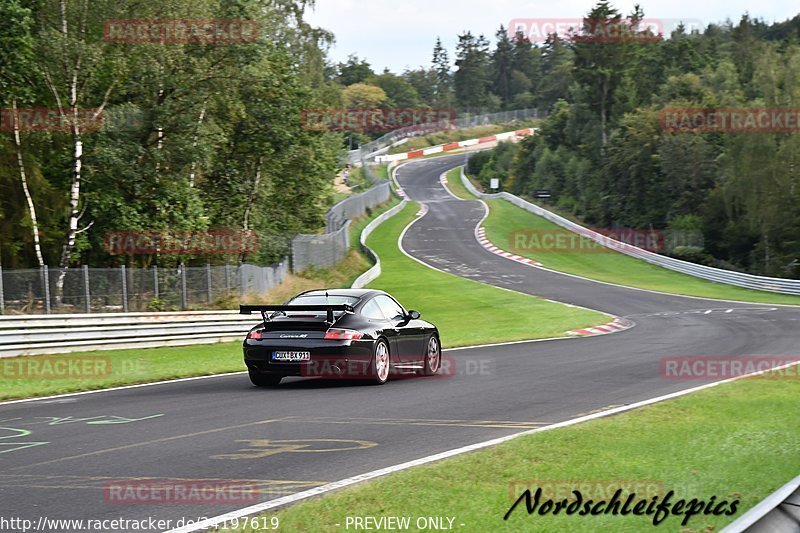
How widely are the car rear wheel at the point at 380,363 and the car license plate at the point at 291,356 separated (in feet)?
3.45

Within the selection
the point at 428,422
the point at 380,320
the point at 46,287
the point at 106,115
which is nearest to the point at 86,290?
the point at 46,287

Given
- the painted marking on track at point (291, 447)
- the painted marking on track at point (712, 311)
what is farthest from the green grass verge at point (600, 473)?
the painted marking on track at point (712, 311)

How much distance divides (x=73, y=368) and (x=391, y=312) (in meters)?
6.91

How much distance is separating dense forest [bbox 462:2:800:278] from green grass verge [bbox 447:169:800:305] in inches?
255

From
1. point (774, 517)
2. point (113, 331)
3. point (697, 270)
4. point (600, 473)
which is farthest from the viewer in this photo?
point (697, 270)

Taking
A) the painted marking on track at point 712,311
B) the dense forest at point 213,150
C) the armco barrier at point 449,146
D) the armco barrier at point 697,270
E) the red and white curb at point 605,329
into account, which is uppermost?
the armco barrier at point 449,146

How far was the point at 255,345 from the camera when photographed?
43.7 ft

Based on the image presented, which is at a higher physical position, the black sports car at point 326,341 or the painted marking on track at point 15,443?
the black sports car at point 326,341

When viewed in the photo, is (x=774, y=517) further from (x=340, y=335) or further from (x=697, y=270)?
(x=697, y=270)

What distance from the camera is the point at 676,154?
66688mm

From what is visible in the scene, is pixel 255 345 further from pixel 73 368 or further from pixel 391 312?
pixel 73 368

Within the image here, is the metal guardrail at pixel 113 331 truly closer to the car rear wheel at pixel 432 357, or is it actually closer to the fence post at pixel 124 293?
the fence post at pixel 124 293

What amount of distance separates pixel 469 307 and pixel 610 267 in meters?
18.4

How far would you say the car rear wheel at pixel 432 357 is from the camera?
1532 cm
